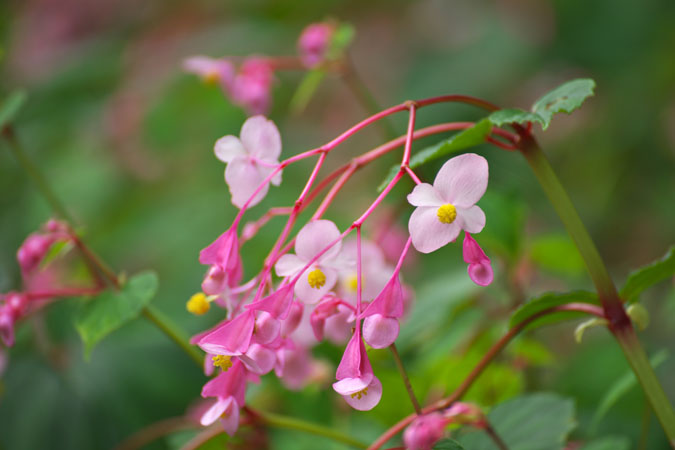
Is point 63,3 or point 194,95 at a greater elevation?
point 63,3

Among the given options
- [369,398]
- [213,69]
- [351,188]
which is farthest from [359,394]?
[351,188]

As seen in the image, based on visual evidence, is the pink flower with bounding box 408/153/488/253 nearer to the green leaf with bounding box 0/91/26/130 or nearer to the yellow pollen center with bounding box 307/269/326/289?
the yellow pollen center with bounding box 307/269/326/289

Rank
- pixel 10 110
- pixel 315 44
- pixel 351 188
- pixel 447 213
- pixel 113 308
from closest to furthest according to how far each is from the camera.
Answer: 1. pixel 447 213
2. pixel 113 308
3. pixel 10 110
4. pixel 315 44
5. pixel 351 188

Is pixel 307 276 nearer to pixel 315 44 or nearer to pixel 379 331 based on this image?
pixel 379 331

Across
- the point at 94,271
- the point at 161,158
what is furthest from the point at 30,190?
the point at 94,271

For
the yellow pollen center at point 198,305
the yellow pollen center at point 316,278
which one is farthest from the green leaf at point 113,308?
the yellow pollen center at point 316,278

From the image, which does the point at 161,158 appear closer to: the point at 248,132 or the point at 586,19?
the point at 586,19
